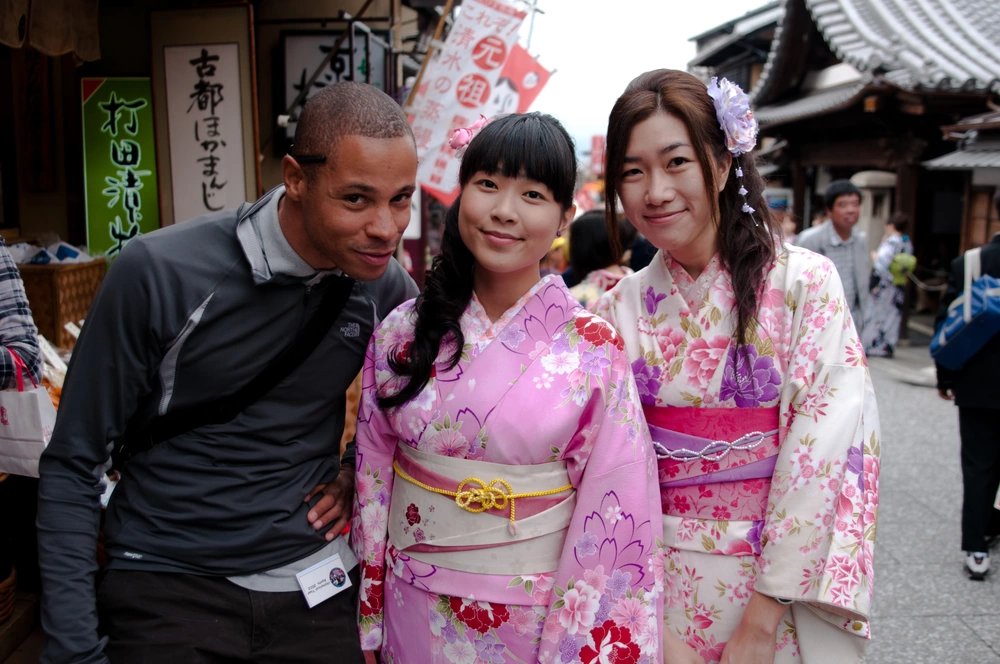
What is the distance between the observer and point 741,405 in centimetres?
229

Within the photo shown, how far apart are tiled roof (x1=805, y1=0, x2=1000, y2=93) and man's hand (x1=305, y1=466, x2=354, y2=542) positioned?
10.3 m

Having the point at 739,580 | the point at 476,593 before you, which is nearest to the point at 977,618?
the point at 739,580

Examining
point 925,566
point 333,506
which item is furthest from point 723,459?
point 925,566

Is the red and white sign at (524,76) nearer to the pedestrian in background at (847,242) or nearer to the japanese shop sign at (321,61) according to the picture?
the japanese shop sign at (321,61)

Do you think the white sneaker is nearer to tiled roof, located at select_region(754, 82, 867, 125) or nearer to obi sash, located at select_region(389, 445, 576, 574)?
obi sash, located at select_region(389, 445, 576, 574)

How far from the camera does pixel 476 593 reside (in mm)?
2170

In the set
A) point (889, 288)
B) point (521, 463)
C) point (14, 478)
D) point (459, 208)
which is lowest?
point (889, 288)

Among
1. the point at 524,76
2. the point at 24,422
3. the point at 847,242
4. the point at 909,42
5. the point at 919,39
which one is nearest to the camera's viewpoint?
the point at 24,422

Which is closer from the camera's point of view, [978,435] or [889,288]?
[978,435]

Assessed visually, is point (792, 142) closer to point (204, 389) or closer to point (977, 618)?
point (977, 618)

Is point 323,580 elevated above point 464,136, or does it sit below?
below

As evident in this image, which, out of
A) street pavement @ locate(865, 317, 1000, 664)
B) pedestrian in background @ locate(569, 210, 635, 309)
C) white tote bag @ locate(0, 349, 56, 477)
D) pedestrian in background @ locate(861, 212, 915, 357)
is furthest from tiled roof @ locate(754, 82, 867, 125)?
white tote bag @ locate(0, 349, 56, 477)

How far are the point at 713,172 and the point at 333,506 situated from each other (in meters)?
1.37

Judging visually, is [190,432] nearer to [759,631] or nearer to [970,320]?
[759,631]
